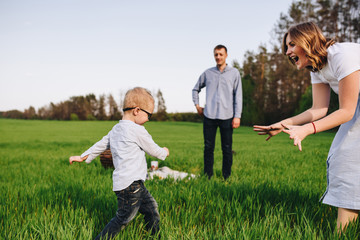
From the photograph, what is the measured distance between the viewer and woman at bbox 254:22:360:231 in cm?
199

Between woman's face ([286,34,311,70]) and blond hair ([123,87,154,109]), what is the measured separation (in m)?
1.26

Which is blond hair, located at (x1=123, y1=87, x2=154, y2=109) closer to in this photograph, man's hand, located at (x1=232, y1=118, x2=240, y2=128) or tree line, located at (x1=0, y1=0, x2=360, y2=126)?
man's hand, located at (x1=232, y1=118, x2=240, y2=128)

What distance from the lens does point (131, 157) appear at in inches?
90.8

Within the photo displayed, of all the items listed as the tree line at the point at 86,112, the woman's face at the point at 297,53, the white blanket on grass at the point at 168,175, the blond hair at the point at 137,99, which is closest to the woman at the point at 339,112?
the woman's face at the point at 297,53

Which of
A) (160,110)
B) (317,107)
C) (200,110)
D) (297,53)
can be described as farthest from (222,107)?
(160,110)

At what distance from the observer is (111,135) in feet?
7.97

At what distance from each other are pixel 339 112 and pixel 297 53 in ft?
1.95

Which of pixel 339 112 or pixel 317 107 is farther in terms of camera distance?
pixel 317 107

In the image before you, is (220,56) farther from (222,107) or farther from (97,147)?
(97,147)

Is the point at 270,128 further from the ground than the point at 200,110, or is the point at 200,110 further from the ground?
the point at 200,110

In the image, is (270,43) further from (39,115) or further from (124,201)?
(39,115)

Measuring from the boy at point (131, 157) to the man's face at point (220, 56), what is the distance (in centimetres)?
309

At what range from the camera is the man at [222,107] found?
5.17 meters

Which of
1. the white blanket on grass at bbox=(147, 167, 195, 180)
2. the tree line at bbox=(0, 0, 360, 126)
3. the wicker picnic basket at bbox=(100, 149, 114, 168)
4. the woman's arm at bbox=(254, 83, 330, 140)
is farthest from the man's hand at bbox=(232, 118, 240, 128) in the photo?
the tree line at bbox=(0, 0, 360, 126)
